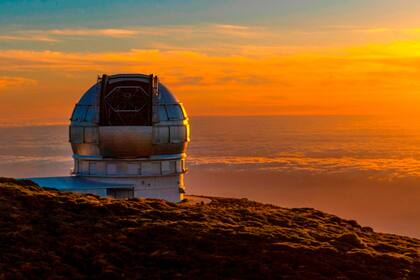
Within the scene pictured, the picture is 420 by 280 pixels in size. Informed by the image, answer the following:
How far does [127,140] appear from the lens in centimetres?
2911

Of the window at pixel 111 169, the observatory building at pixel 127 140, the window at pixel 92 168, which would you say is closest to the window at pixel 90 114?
the observatory building at pixel 127 140

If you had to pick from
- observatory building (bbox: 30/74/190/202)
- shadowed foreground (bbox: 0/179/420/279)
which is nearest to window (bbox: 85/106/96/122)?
observatory building (bbox: 30/74/190/202)

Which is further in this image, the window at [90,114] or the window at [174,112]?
the window at [174,112]

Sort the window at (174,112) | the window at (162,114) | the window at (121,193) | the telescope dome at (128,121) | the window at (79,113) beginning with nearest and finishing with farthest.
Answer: the telescope dome at (128,121) < the window at (162,114) < the window at (121,193) < the window at (174,112) < the window at (79,113)

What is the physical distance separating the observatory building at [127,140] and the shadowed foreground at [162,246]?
7710 mm

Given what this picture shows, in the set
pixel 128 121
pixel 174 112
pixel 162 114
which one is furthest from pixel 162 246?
pixel 174 112

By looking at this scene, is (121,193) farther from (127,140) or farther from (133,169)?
(127,140)

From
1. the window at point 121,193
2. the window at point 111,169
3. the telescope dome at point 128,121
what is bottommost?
the window at point 121,193

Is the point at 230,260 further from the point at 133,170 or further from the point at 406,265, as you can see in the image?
the point at 133,170

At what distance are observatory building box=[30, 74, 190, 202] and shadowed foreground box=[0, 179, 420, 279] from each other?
304 inches

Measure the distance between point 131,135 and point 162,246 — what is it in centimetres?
1263

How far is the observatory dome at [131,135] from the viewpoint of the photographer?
29250mm

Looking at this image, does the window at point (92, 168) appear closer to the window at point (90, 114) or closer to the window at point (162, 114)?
the window at point (90, 114)

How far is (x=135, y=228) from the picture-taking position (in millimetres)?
18203
